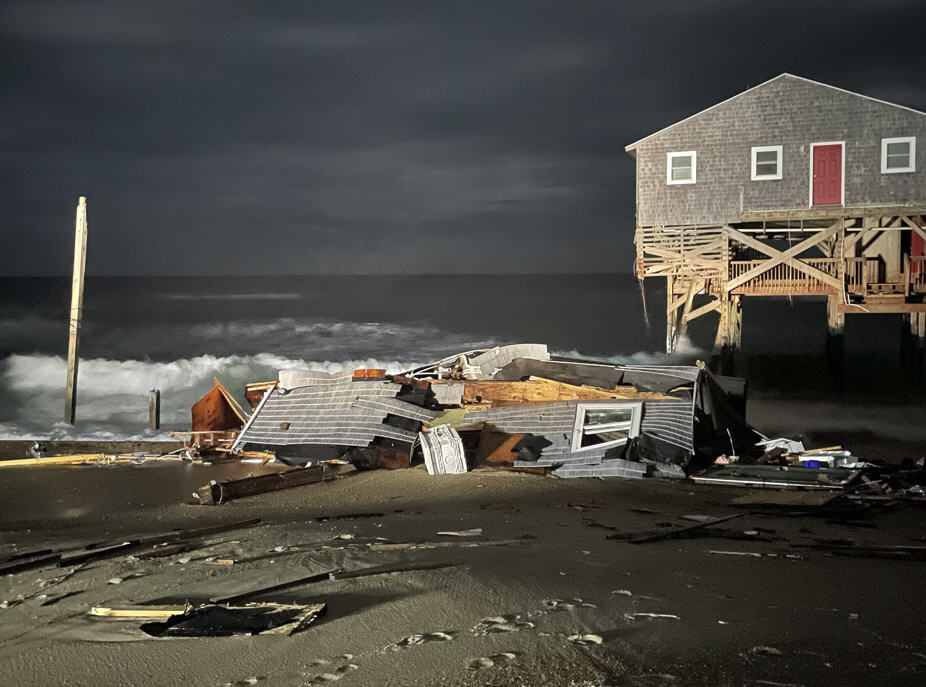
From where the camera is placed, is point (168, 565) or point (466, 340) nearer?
point (168, 565)

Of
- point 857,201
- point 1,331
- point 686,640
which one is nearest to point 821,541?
point 686,640

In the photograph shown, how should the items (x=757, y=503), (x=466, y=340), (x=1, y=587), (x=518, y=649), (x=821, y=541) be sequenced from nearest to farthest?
1. (x=518, y=649)
2. (x=1, y=587)
3. (x=821, y=541)
4. (x=757, y=503)
5. (x=466, y=340)

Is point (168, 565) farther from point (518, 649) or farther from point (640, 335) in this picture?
point (640, 335)

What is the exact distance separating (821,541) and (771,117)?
19.4 meters

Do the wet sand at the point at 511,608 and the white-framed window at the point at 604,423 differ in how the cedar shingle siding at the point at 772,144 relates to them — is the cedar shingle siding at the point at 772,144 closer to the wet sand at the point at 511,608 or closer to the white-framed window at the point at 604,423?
the white-framed window at the point at 604,423

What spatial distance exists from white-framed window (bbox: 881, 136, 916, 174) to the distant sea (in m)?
6.66

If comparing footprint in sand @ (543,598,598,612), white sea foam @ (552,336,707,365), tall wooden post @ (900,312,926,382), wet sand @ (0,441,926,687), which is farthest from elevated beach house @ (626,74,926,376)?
footprint in sand @ (543,598,598,612)

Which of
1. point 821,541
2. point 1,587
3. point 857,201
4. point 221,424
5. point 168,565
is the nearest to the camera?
point 1,587

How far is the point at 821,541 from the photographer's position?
844 centimetres

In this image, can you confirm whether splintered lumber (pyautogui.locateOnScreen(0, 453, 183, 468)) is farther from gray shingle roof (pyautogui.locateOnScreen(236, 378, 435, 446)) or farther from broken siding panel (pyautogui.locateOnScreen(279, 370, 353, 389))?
broken siding panel (pyautogui.locateOnScreen(279, 370, 353, 389))

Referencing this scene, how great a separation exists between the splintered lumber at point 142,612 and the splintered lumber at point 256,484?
4.93m

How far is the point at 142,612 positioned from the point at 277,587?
1.00m

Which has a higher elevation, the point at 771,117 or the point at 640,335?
the point at 771,117

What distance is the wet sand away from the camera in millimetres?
5406
